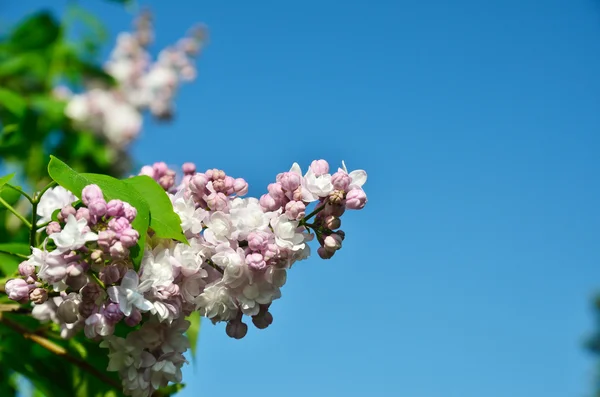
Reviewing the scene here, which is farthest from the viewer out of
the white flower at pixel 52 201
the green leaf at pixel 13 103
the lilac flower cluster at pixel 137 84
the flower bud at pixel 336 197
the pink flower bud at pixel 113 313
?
the lilac flower cluster at pixel 137 84

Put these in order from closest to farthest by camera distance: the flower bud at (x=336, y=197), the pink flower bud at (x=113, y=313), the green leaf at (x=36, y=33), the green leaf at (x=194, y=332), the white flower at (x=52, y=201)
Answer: the pink flower bud at (x=113, y=313) → the flower bud at (x=336, y=197) → the white flower at (x=52, y=201) → the green leaf at (x=194, y=332) → the green leaf at (x=36, y=33)

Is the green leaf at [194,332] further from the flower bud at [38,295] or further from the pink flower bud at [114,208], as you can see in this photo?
the pink flower bud at [114,208]

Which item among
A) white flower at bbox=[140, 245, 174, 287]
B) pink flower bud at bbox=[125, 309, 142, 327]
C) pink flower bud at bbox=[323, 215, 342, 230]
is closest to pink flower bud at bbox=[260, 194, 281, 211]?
pink flower bud at bbox=[323, 215, 342, 230]

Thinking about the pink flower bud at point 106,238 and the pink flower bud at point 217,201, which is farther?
the pink flower bud at point 217,201

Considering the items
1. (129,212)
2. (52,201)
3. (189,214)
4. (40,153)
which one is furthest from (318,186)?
Answer: (40,153)

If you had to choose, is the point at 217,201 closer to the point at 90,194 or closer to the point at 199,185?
the point at 199,185

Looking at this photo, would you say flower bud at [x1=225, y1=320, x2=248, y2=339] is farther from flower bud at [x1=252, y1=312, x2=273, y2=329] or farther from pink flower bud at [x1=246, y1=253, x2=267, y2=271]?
pink flower bud at [x1=246, y1=253, x2=267, y2=271]

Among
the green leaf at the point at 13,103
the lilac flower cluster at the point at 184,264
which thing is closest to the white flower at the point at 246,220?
the lilac flower cluster at the point at 184,264
